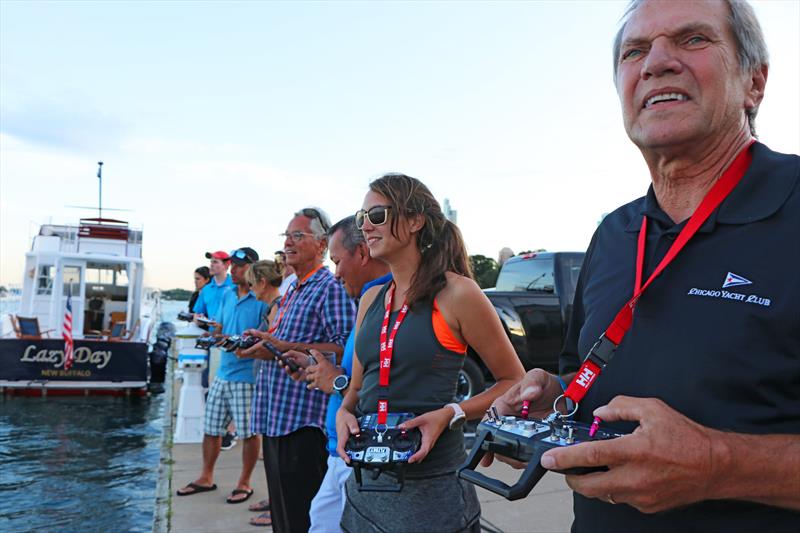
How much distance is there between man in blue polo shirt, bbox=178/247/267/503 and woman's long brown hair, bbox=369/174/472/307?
11.2 ft

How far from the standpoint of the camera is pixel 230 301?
6668 millimetres

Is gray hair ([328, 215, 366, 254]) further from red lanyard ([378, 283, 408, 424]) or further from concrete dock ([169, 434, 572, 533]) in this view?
concrete dock ([169, 434, 572, 533])

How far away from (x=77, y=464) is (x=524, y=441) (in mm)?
8672

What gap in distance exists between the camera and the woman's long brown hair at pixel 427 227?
2.62 metres

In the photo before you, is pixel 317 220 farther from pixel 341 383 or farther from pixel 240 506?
pixel 240 506

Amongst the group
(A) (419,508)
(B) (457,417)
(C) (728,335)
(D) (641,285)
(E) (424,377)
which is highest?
(D) (641,285)

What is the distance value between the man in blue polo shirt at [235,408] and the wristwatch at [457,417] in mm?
3529

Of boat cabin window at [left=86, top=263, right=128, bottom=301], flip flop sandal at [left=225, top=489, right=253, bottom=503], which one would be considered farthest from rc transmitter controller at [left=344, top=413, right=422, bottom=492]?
boat cabin window at [left=86, top=263, right=128, bottom=301]

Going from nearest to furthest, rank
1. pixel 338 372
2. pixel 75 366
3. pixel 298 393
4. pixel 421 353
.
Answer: pixel 421 353
pixel 338 372
pixel 298 393
pixel 75 366

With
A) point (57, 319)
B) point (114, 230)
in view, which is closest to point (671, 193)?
point (57, 319)

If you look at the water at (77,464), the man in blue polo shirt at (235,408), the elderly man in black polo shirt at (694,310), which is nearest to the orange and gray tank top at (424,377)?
the elderly man in black polo shirt at (694,310)

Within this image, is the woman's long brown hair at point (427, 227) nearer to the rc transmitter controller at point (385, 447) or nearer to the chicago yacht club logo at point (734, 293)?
the rc transmitter controller at point (385, 447)

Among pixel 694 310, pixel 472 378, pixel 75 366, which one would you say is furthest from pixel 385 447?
pixel 75 366

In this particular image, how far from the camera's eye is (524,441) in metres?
1.19
